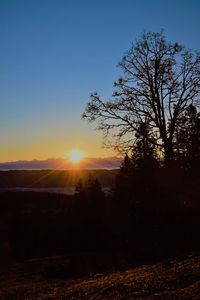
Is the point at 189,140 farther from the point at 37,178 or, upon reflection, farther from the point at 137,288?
the point at 37,178

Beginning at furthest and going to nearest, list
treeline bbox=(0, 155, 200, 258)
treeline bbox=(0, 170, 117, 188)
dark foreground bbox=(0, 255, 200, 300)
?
1. treeline bbox=(0, 170, 117, 188)
2. treeline bbox=(0, 155, 200, 258)
3. dark foreground bbox=(0, 255, 200, 300)

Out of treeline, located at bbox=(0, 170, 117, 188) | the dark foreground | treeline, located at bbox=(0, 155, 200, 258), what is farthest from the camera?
treeline, located at bbox=(0, 170, 117, 188)

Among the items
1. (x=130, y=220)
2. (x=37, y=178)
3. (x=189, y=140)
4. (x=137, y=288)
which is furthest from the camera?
(x=37, y=178)

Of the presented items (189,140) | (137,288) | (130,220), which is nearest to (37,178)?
(130,220)

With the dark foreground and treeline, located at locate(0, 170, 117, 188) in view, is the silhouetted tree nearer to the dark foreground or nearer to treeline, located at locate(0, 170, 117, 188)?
the dark foreground

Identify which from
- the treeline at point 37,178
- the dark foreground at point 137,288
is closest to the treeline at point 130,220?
the dark foreground at point 137,288

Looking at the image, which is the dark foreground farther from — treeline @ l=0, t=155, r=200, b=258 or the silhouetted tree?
the silhouetted tree

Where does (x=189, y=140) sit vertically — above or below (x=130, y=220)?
above

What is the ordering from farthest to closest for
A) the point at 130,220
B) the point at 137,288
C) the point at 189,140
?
the point at 130,220 < the point at 189,140 < the point at 137,288

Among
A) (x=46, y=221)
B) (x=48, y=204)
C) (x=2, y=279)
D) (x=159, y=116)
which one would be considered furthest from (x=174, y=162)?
(x=48, y=204)

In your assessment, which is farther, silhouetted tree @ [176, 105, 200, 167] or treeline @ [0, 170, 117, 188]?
treeline @ [0, 170, 117, 188]

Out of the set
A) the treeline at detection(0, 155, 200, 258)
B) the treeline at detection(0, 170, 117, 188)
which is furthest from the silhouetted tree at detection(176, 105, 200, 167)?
the treeline at detection(0, 170, 117, 188)

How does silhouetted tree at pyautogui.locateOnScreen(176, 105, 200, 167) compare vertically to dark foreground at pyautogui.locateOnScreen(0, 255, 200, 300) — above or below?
above

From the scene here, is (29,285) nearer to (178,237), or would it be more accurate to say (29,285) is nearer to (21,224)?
(178,237)
